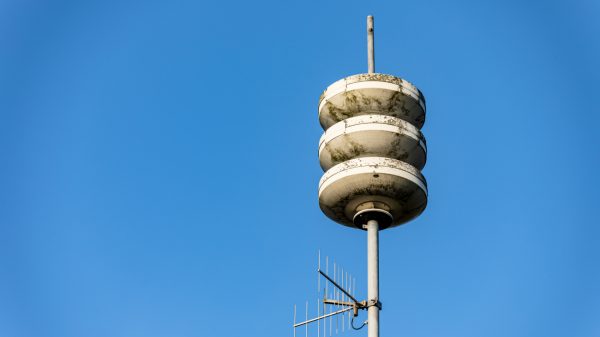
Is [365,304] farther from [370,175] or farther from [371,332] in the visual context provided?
[370,175]

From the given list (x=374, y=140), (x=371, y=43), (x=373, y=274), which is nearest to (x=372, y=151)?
(x=374, y=140)

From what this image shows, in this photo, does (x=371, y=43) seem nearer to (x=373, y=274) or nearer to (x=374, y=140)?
(x=374, y=140)

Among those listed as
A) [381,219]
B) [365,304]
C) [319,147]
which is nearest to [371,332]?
[365,304]

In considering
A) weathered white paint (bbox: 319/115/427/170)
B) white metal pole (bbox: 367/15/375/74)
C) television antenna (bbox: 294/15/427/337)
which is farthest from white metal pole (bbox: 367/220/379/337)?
white metal pole (bbox: 367/15/375/74)

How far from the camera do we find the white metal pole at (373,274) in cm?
3941

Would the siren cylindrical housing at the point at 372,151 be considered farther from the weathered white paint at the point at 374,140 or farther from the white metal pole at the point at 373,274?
the white metal pole at the point at 373,274

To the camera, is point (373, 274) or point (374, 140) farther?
point (374, 140)

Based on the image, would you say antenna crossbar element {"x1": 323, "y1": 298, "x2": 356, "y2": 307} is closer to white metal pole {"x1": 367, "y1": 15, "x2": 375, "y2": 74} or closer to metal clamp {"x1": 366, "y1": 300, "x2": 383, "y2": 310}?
metal clamp {"x1": 366, "y1": 300, "x2": 383, "y2": 310}

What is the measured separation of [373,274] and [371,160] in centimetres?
354

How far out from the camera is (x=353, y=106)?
41.6 m

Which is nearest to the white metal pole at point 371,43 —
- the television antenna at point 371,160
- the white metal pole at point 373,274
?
the television antenna at point 371,160

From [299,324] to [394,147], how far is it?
20.8ft

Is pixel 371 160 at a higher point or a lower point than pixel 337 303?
higher

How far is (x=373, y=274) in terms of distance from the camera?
40406 mm
